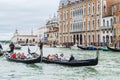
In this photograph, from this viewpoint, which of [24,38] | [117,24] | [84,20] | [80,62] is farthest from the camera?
[24,38]

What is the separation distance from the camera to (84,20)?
52.1 metres

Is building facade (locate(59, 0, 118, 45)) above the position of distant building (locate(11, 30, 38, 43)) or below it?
above

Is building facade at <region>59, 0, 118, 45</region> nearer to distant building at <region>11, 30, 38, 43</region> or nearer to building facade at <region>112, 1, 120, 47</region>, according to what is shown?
building facade at <region>112, 1, 120, 47</region>

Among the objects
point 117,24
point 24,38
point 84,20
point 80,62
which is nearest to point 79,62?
point 80,62

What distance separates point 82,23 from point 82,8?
→ 2080 mm

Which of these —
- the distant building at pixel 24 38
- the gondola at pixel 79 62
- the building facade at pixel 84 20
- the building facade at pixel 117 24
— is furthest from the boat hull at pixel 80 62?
the distant building at pixel 24 38

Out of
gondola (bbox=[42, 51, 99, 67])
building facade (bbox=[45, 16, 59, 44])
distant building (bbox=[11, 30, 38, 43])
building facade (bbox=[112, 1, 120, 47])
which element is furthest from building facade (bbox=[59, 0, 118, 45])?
distant building (bbox=[11, 30, 38, 43])

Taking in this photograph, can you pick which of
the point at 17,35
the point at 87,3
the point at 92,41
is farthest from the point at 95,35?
the point at 17,35

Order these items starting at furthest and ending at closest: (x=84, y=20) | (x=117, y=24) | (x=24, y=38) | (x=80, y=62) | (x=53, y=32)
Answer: (x=24, y=38)
(x=53, y=32)
(x=84, y=20)
(x=117, y=24)
(x=80, y=62)

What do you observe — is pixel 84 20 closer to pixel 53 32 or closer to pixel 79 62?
pixel 53 32

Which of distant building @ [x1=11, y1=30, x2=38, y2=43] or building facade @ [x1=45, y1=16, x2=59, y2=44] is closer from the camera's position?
building facade @ [x1=45, y1=16, x2=59, y2=44]

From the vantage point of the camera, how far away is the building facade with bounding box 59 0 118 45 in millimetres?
Result: 47406

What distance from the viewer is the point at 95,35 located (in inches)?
1934

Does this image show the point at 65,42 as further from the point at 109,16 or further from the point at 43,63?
the point at 43,63
